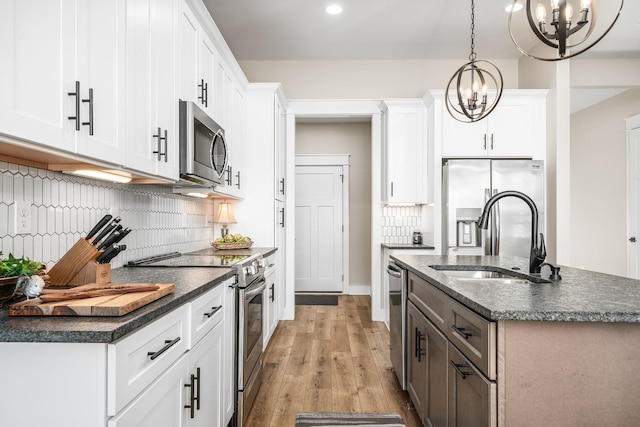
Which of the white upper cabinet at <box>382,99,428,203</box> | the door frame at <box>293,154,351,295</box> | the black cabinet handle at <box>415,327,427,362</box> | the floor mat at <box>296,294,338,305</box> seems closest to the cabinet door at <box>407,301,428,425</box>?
the black cabinet handle at <box>415,327,427,362</box>

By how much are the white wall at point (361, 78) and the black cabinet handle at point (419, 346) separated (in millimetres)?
3551

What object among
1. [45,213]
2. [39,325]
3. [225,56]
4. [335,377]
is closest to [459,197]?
[335,377]

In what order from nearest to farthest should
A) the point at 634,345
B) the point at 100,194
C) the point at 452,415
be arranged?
1. the point at 634,345
2. the point at 452,415
3. the point at 100,194

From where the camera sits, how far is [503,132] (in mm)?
4562

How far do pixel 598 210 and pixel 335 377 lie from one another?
533cm

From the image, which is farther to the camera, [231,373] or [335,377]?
[335,377]

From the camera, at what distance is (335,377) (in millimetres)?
3193

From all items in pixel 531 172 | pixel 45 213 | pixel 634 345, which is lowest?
pixel 634 345

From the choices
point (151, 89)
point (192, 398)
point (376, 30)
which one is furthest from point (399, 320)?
point (376, 30)

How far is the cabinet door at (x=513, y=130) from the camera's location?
4.55m

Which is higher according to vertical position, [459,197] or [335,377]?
[459,197]

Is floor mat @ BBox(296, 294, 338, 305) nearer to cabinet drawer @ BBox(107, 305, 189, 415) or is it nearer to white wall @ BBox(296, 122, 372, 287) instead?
white wall @ BBox(296, 122, 372, 287)

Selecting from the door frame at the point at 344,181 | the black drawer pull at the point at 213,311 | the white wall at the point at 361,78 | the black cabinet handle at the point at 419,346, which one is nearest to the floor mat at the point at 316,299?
the door frame at the point at 344,181

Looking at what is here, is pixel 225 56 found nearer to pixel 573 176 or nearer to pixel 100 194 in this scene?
pixel 100 194
